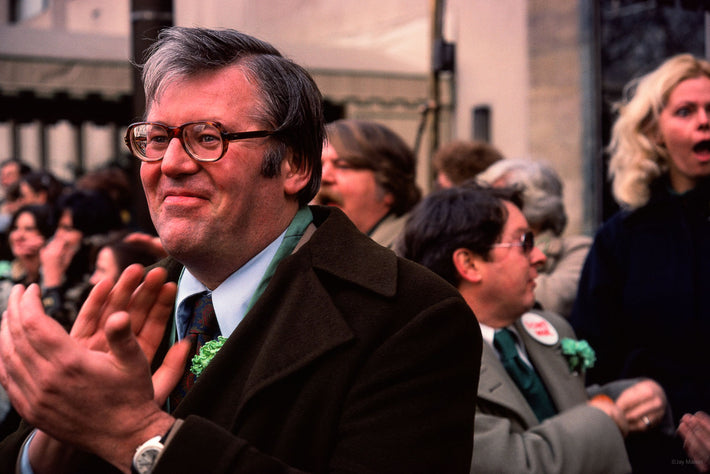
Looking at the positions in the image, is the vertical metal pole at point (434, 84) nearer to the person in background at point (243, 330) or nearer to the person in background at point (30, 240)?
the person in background at point (30, 240)

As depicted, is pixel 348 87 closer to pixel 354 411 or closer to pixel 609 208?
pixel 609 208

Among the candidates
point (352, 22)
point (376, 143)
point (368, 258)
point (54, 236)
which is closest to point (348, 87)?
point (352, 22)

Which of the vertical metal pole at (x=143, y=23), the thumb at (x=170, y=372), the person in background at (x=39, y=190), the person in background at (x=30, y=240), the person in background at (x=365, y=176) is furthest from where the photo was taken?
the person in background at (x=39, y=190)

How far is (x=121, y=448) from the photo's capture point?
1756 millimetres

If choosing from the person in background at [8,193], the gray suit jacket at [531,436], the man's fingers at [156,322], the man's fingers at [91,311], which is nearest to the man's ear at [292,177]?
the man's fingers at [156,322]

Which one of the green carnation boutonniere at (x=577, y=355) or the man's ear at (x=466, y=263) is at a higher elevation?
the man's ear at (x=466, y=263)

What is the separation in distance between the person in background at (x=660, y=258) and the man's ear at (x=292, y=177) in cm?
184

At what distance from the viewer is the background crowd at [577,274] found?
2.95 meters

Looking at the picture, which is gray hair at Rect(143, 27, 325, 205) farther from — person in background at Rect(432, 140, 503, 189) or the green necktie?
person in background at Rect(432, 140, 503, 189)

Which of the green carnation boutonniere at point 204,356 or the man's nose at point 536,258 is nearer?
the green carnation boutonniere at point 204,356

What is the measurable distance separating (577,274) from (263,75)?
2.85 m

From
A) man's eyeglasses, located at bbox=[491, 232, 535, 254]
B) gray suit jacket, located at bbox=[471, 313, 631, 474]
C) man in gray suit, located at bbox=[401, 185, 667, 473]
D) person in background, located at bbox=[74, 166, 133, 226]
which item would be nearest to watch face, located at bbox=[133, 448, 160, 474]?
gray suit jacket, located at bbox=[471, 313, 631, 474]

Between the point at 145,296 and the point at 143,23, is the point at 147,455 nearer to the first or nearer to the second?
the point at 145,296

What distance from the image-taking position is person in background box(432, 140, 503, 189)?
5.47 meters
